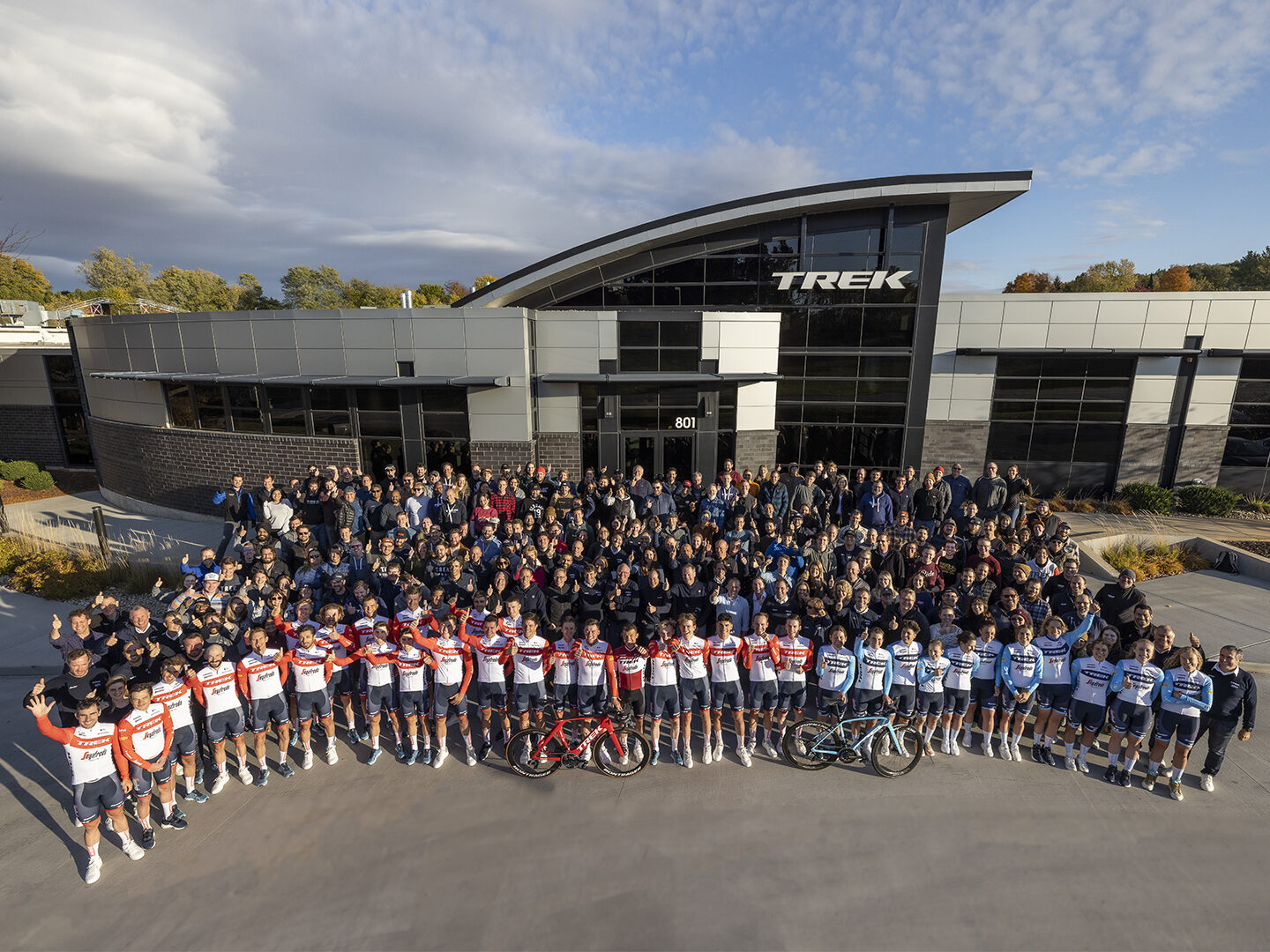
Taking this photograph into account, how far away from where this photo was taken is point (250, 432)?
14.8m

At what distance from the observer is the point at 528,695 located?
6500 millimetres

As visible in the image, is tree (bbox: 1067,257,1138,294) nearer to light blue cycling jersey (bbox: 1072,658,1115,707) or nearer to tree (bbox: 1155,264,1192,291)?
tree (bbox: 1155,264,1192,291)

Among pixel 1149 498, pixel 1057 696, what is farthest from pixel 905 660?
pixel 1149 498

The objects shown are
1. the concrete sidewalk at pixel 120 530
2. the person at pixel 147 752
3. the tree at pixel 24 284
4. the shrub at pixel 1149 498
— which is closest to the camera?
the person at pixel 147 752

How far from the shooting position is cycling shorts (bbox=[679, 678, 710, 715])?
642 centimetres

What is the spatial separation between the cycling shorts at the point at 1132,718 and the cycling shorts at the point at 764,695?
350cm

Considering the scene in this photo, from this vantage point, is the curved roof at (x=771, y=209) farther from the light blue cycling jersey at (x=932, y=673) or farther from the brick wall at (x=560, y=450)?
the light blue cycling jersey at (x=932, y=673)

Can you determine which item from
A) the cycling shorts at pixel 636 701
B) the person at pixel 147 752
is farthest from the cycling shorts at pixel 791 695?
the person at pixel 147 752

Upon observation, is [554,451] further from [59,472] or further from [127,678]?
[59,472]

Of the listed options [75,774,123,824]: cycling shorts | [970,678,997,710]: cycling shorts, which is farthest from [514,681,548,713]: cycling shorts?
[970,678,997,710]: cycling shorts

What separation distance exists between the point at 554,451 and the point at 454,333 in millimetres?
3893

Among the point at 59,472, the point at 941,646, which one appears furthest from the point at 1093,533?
the point at 59,472

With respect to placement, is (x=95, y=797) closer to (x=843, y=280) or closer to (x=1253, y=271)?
(x=843, y=280)

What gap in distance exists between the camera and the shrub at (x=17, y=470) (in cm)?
1895
